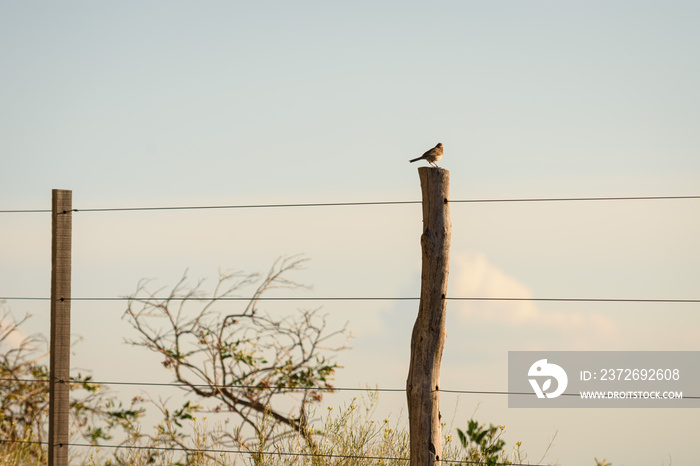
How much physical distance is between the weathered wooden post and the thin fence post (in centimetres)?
227

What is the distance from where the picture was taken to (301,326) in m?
6.86

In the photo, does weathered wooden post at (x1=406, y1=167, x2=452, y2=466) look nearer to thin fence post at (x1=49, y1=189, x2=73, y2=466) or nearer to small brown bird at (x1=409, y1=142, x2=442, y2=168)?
small brown bird at (x1=409, y1=142, x2=442, y2=168)

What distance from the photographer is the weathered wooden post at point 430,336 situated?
386 centimetres

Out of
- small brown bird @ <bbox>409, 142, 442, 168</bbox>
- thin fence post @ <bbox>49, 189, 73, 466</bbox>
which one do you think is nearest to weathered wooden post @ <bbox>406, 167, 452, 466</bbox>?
small brown bird @ <bbox>409, 142, 442, 168</bbox>

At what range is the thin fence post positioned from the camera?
178 inches

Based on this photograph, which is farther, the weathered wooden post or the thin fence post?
the thin fence post

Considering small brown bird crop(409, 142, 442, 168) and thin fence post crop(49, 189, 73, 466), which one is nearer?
small brown bird crop(409, 142, 442, 168)

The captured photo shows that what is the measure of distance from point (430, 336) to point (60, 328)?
242 centimetres

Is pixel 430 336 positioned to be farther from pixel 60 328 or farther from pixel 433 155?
pixel 60 328

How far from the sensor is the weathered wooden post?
152 inches

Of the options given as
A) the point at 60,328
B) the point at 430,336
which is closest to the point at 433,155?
the point at 430,336

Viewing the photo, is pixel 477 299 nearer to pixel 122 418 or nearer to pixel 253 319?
pixel 253 319

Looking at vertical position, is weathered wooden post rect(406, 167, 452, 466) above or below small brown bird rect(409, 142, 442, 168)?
below

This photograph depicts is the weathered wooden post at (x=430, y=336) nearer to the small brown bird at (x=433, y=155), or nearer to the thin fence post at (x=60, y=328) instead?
the small brown bird at (x=433, y=155)
